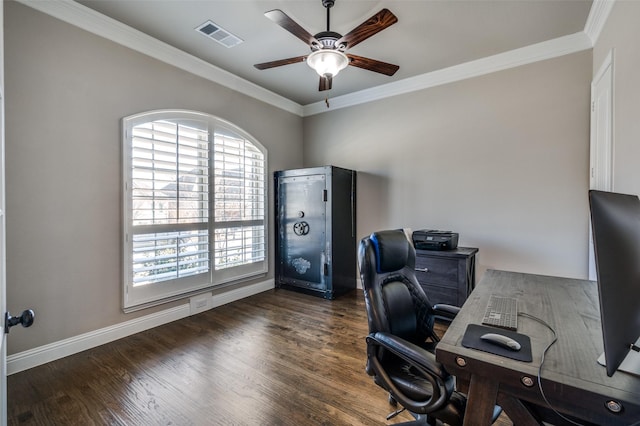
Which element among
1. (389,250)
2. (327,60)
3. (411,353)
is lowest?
(411,353)

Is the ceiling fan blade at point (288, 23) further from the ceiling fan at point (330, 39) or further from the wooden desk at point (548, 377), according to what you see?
the wooden desk at point (548, 377)

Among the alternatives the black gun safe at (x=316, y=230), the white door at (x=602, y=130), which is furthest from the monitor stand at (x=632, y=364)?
the black gun safe at (x=316, y=230)

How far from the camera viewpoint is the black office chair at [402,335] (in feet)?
3.77

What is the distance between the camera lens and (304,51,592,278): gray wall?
2.93 m

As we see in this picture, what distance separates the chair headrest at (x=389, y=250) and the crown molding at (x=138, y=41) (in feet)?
9.63

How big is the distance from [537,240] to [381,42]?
2.64 meters

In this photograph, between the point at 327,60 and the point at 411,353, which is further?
the point at 327,60

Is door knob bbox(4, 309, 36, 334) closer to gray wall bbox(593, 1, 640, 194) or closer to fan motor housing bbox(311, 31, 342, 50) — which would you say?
fan motor housing bbox(311, 31, 342, 50)

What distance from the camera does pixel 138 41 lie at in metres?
2.80

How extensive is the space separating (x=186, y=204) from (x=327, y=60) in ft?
6.87

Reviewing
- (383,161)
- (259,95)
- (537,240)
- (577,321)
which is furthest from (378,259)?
(259,95)

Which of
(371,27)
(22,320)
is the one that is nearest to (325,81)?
(371,27)

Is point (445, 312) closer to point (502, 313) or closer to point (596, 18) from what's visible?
point (502, 313)

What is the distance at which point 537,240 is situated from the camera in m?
3.08
